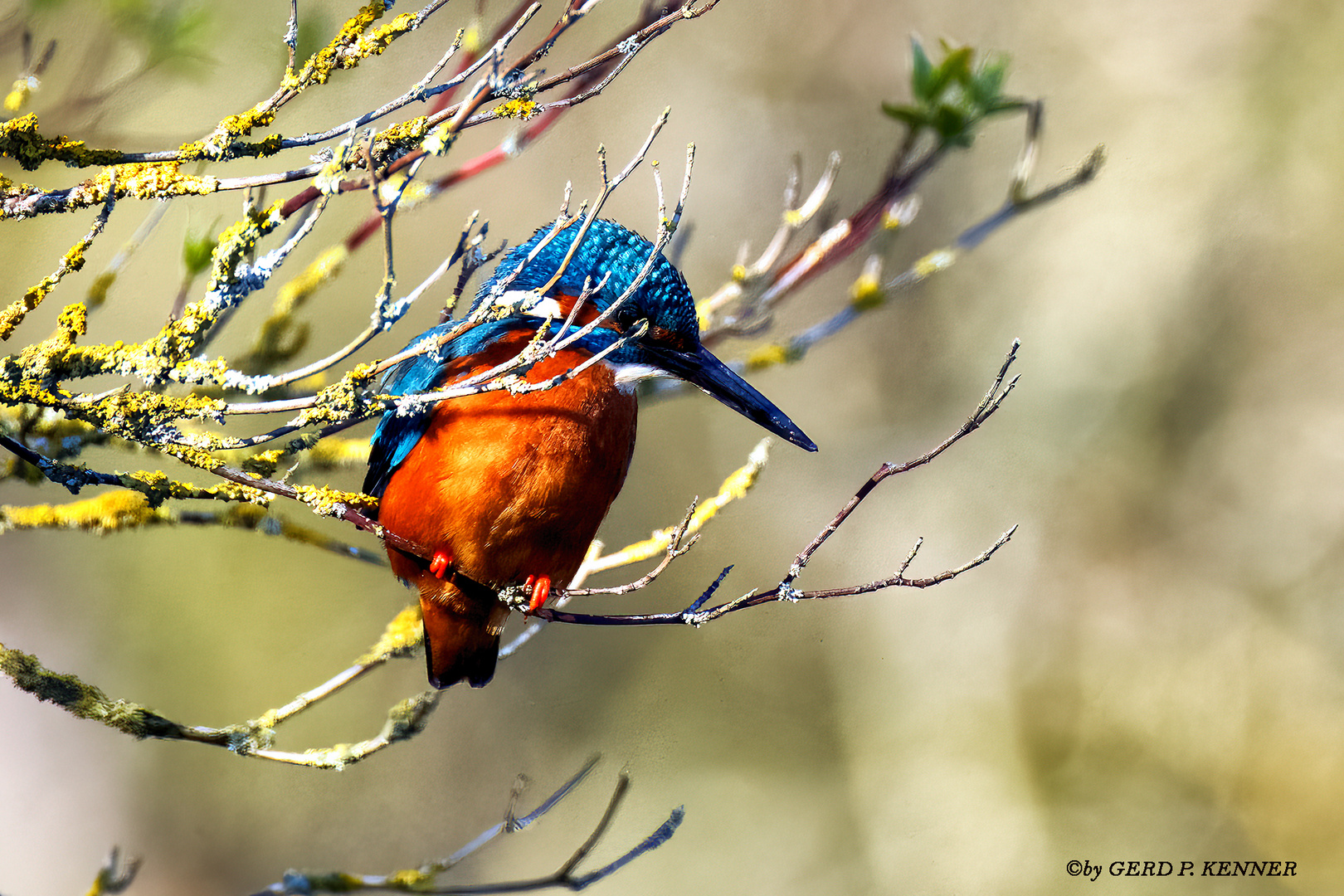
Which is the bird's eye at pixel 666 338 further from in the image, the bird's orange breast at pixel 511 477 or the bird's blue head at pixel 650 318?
the bird's orange breast at pixel 511 477

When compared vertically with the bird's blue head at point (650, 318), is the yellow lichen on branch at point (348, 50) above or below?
below

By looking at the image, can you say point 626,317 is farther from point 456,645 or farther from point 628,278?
point 456,645

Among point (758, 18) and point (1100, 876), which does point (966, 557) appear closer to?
point (1100, 876)

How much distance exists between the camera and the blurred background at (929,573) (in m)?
3.92

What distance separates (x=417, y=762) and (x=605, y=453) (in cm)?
247

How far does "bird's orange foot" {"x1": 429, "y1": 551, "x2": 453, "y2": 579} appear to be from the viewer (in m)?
1.89

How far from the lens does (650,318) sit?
214 centimetres

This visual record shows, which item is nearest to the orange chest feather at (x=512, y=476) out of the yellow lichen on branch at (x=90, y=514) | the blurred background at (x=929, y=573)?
the yellow lichen on branch at (x=90, y=514)

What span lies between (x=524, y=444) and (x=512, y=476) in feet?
0.24

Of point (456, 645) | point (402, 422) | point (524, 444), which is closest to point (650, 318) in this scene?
point (524, 444)

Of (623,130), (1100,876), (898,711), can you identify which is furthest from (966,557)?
(623,130)

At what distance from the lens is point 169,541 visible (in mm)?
4094

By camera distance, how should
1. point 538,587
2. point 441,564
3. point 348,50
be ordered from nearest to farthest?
point 348,50, point 441,564, point 538,587

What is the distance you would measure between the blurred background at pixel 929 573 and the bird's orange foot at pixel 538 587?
1.58m
